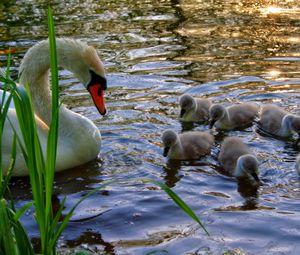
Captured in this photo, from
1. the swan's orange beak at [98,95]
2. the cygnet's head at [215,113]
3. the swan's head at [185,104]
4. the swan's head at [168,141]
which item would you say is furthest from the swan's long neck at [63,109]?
the cygnet's head at [215,113]

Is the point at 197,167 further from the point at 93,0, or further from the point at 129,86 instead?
the point at 93,0

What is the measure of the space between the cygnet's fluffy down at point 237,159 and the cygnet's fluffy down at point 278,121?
1.97 ft

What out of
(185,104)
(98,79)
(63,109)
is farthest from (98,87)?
(185,104)

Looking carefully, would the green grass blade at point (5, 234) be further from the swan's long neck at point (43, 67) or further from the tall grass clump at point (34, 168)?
the swan's long neck at point (43, 67)

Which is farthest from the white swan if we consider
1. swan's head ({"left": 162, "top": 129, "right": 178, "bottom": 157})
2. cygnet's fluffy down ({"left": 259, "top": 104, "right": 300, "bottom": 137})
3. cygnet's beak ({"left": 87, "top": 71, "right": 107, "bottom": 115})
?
cygnet's fluffy down ({"left": 259, "top": 104, "right": 300, "bottom": 137})

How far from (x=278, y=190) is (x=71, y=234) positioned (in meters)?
1.77

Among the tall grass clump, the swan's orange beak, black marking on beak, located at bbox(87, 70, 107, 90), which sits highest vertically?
the tall grass clump

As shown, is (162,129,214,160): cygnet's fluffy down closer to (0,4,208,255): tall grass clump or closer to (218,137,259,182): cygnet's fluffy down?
(218,137,259,182): cygnet's fluffy down

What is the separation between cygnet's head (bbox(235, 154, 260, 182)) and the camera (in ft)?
19.6

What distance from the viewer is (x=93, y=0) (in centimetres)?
1476

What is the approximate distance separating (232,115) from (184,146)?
0.98 m

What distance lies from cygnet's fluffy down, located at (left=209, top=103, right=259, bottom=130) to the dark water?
0.42 feet

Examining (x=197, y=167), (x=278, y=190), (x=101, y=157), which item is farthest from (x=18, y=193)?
(x=278, y=190)

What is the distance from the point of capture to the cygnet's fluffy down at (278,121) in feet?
22.9
